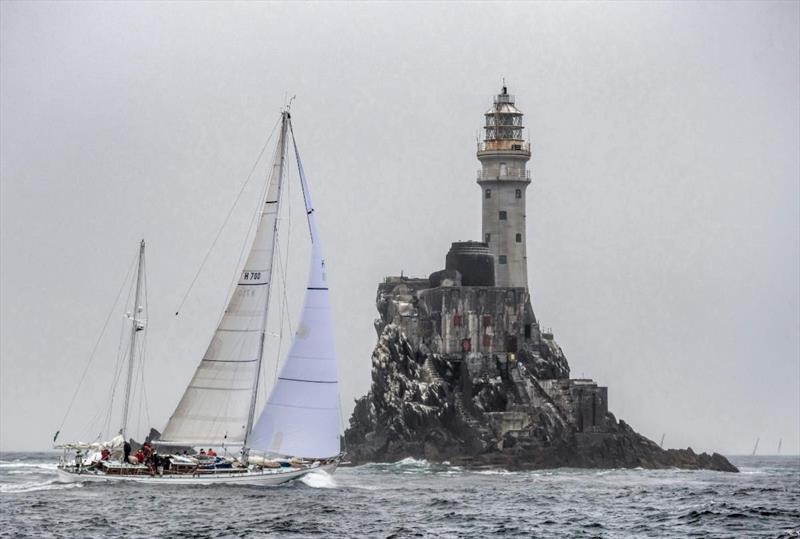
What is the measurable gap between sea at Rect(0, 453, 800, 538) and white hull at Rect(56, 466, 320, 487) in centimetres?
54

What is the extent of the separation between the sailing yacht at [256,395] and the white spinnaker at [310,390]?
32mm

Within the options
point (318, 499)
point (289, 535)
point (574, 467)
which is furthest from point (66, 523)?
point (574, 467)

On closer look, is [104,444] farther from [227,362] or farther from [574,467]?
[574,467]

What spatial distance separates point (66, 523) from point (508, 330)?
168ft

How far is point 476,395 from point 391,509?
40.6 metres

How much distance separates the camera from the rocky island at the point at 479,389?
305 feet

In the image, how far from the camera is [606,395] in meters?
96.1

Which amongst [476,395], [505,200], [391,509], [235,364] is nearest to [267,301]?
[235,364]

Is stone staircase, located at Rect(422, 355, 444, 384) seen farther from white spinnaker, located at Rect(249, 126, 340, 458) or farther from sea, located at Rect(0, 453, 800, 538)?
white spinnaker, located at Rect(249, 126, 340, 458)

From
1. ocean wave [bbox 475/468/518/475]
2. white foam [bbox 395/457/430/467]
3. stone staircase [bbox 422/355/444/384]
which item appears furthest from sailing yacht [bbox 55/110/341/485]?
stone staircase [bbox 422/355/444/384]

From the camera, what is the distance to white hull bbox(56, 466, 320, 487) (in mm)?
59344

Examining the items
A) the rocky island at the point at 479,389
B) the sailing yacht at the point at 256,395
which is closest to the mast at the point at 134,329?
the sailing yacht at the point at 256,395

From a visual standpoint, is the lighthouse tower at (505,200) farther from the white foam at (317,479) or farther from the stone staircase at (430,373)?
the white foam at (317,479)

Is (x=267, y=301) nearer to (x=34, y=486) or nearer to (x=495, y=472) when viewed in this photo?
(x=34, y=486)
